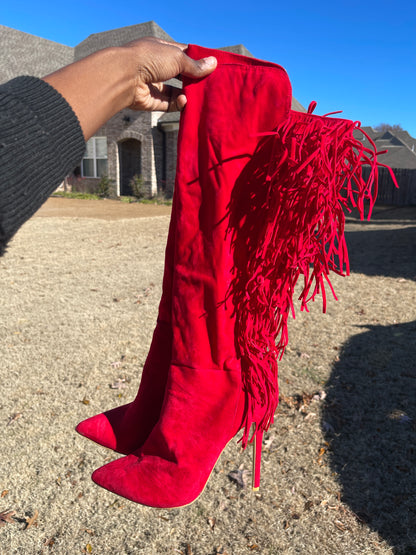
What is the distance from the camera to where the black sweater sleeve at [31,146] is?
2.93 ft

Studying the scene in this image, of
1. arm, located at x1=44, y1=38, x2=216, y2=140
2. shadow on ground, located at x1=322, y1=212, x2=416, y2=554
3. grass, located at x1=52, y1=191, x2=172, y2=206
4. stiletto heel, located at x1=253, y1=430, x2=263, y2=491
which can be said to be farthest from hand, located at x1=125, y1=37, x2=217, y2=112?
grass, located at x1=52, y1=191, x2=172, y2=206

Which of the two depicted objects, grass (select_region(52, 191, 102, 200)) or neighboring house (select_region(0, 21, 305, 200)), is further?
grass (select_region(52, 191, 102, 200))

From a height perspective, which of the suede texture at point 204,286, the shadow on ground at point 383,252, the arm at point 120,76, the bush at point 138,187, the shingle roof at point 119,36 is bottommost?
the shadow on ground at point 383,252

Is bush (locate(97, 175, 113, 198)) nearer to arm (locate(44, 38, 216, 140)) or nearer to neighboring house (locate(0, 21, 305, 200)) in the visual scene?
neighboring house (locate(0, 21, 305, 200))

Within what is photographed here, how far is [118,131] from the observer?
1947 cm

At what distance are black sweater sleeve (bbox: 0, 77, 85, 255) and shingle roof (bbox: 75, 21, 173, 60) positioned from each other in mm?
20320

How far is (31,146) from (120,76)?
40 centimetres

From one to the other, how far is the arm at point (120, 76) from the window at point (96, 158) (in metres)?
20.0

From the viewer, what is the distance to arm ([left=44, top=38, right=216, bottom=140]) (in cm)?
111

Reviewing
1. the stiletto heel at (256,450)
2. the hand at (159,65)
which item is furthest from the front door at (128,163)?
the stiletto heel at (256,450)

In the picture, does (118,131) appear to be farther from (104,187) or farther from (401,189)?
(401,189)

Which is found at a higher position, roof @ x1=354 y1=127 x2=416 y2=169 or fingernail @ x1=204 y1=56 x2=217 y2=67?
roof @ x1=354 y1=127 x2=416 y2=169

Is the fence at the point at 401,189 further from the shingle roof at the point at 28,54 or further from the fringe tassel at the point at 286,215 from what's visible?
the fringe tassel at the point at 286,215

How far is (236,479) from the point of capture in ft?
9.93
